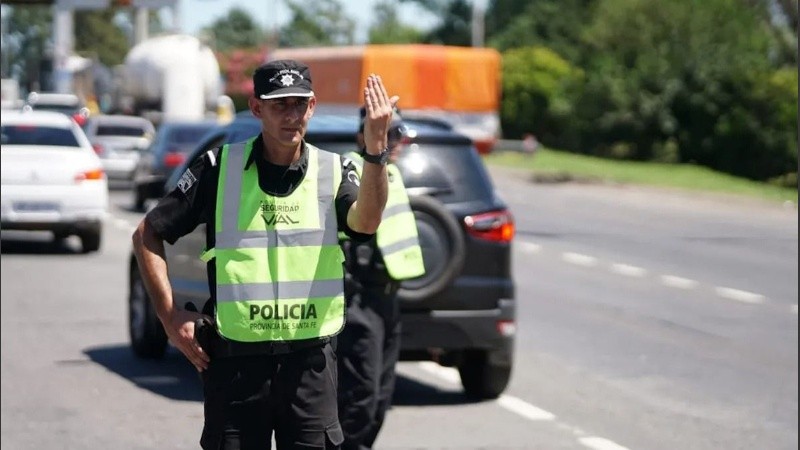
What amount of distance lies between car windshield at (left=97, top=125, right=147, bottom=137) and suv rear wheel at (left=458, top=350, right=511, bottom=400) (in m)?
29.2

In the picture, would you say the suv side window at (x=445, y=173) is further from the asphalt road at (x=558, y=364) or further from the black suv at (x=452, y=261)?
the asphalt road at (x=558, y=364)

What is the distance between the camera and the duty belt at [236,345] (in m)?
5.57

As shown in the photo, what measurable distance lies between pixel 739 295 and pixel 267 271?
1302 cm

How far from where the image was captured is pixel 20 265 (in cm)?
2033

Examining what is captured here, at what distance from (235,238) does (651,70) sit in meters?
55.5

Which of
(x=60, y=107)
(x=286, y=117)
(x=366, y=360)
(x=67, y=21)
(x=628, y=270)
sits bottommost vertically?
(x=60, y=107)

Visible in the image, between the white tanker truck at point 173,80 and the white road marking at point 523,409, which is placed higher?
the white road marking at point 523,409

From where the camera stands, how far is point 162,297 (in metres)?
5.58

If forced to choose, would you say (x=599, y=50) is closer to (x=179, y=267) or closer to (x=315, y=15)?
(x=179, y=267)

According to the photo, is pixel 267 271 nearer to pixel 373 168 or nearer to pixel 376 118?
pixel 373 168

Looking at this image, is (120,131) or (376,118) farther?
(120,131)

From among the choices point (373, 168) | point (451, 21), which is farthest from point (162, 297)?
point (451, 21)

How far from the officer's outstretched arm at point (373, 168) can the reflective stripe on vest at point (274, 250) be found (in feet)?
0.45

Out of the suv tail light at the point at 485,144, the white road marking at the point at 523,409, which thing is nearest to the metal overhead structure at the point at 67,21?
the suv tail light at the point at 485,144
